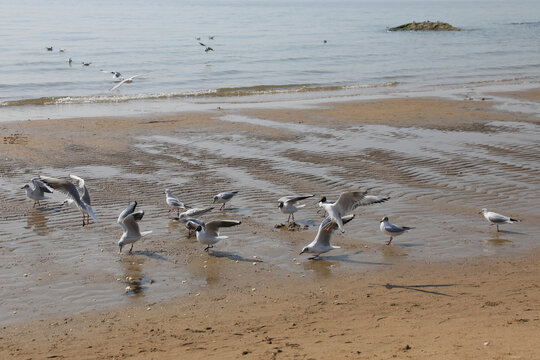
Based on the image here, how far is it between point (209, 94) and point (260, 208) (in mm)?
17410

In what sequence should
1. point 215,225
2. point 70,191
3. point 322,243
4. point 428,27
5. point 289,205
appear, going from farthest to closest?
point 428,27, point 70,191, point 289,205, point 215,225, point 322,243

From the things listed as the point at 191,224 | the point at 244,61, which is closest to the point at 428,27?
the point at 244,61

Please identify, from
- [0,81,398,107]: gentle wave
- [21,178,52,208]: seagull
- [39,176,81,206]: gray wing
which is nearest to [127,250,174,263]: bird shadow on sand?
[39,176,81,206]: gray wing

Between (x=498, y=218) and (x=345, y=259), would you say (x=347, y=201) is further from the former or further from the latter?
(x=498, y=218)

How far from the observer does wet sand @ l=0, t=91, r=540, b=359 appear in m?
7.43

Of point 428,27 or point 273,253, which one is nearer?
point 273,253

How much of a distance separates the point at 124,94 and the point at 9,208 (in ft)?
57.4

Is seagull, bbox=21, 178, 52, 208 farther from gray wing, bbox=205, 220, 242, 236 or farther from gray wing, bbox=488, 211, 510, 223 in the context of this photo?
gray wing, bbox=488, 211, 510, 223

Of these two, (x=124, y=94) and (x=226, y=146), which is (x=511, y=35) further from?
(x=226, y=146)

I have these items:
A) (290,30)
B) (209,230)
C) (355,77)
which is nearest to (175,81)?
(355,77)

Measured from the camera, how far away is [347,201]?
10797 millimetres

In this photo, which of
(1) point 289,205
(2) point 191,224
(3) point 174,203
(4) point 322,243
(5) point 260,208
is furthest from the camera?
(5) point 260,208

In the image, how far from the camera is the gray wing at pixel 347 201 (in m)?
10.6

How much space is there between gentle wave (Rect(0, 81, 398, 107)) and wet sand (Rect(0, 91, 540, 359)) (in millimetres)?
7356
